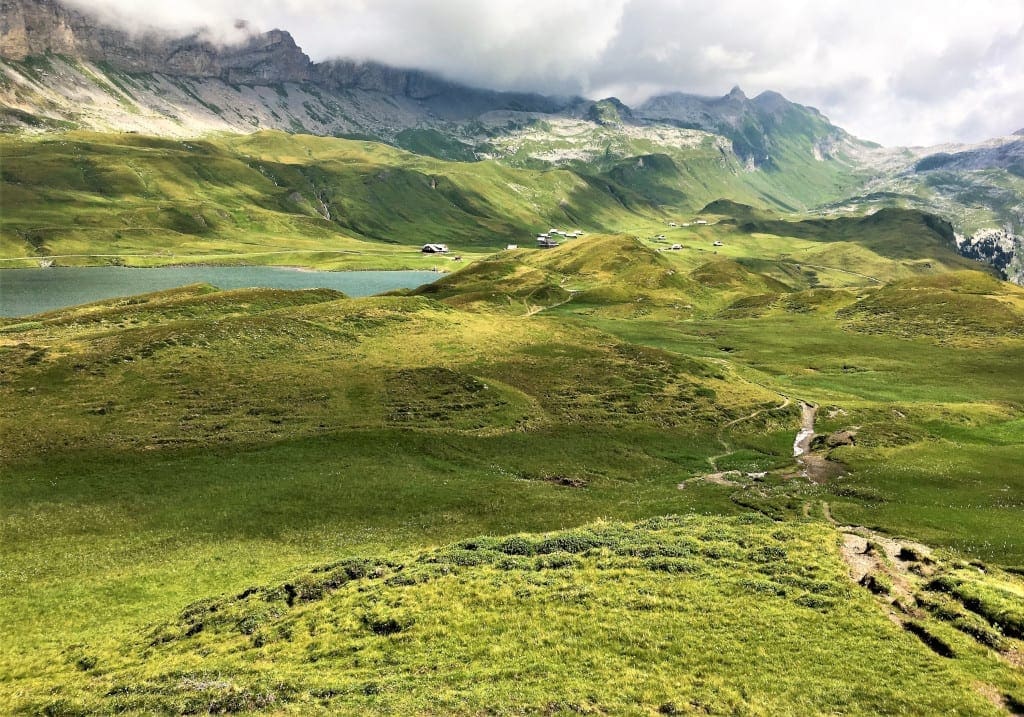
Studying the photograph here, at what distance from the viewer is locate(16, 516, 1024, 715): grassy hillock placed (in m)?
20.9

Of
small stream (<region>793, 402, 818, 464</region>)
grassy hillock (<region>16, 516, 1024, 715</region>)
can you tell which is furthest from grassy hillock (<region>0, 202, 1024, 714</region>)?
small stream (<region>793, 402, 818, 464</region>)

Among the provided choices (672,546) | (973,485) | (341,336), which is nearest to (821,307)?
(973,485)

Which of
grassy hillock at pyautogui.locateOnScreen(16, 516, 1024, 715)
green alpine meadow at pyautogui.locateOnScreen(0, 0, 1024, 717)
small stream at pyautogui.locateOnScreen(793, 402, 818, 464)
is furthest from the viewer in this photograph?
small stream at pyautogui.locateOnScreen(793, 402, 818, 464)

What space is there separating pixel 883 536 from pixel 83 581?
55.0 m

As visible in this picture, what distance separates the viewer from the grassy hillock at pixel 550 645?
20.9 metres

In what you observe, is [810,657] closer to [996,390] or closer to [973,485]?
[973,485]

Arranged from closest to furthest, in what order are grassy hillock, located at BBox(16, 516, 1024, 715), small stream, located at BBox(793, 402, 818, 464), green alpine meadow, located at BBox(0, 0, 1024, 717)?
grassy hillock, located at BBox(16, 516, 1024, 715), green alpine meadow, located at BBox(0, 0, 1024, 717), small stream, located at BBox(793, 402, 818, 464)

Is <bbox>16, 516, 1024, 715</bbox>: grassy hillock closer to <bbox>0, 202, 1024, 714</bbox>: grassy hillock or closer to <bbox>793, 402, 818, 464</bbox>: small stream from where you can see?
<bbox>0, 202, 1024, 714</bbox>: grassy hillock

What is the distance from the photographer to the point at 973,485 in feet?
171

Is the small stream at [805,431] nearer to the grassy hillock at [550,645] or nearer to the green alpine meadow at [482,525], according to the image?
the green alpine meadow at [482,525]

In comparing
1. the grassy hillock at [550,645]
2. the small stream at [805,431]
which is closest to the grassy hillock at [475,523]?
the grassy hillock at [550,645]

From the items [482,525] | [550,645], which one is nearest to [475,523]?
[482,525]

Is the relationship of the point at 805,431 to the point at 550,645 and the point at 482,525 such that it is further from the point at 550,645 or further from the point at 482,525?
the point at 550,645

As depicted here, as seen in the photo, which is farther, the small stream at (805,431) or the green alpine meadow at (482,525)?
the small stream at (805,431)
